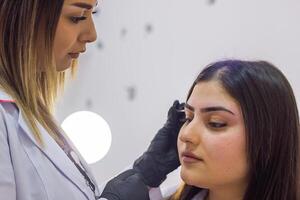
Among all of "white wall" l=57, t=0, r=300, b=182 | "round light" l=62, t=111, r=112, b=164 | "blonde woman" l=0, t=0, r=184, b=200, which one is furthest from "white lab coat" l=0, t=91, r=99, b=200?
"round light" l=62, t=111, r=112, b=164

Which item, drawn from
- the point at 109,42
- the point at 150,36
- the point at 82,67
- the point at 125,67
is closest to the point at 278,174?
the point at 150,36

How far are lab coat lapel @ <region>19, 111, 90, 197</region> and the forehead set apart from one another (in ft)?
0.86

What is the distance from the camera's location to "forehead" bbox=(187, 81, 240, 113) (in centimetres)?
85

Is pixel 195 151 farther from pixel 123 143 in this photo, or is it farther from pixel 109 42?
pixel 109 42

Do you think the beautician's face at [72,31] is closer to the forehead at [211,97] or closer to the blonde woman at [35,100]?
the blonde woman at [35,100]

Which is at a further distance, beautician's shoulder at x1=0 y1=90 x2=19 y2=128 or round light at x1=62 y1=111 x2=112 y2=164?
round light at x1=62 y1=111 x2=112 y2=164

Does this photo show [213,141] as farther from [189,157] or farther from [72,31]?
[72,31]

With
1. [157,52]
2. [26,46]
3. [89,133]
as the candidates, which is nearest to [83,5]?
[26,46]

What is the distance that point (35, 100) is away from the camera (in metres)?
0.82

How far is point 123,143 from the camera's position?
1896 millimetres

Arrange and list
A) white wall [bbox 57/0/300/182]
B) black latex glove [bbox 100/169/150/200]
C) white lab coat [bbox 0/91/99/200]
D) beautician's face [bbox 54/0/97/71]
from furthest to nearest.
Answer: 1. white wall [bbox 57/0/300/182]
2. black latex glove [bbox 100/169/150/200]
3. beautician's face [bbox 54/0/97/71]
4. white lab coat [bbox 0/91/99/200]

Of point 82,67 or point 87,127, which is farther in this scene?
point 82,67

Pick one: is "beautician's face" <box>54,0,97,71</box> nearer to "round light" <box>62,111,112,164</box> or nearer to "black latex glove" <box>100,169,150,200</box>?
"black latex glove" <box>100,169,150,200</box>

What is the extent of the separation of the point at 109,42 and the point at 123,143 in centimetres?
45
